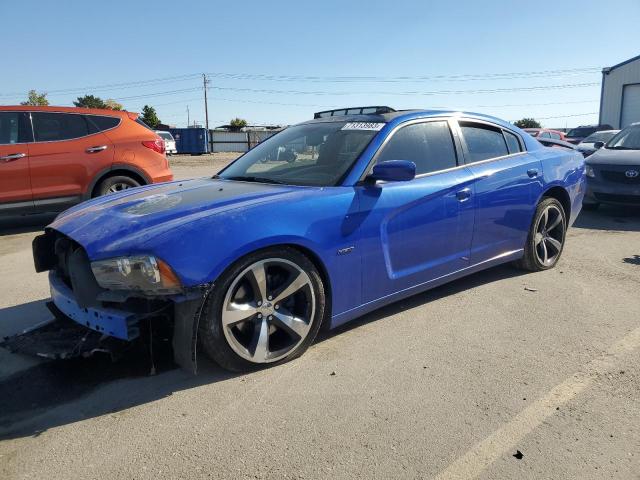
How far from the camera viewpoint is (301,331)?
3199 millimetres

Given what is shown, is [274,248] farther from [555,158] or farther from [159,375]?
[555,158]

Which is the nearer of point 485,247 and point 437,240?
point 437,240

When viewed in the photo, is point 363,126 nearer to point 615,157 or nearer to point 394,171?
point 394,171

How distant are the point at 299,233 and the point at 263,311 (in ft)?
1.66

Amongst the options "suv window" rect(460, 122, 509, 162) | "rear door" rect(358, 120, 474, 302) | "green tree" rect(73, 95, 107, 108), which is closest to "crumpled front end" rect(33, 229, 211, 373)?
"rear door" rect(358, 120, 474, 302)

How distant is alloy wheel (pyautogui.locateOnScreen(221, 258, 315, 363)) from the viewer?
2.92m

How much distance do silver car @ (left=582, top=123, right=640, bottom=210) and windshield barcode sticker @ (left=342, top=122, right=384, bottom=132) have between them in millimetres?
5902

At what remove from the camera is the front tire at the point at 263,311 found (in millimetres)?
2846

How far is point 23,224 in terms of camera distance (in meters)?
8.20

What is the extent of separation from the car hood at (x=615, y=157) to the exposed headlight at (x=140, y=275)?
7798 mm

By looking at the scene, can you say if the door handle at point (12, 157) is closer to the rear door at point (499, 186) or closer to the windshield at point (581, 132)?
the rear door at point (499, 186)

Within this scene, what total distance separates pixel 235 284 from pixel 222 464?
3.14 feet

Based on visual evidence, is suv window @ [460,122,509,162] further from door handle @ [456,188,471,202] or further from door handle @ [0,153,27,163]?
door handle @ [0,153,27,163]

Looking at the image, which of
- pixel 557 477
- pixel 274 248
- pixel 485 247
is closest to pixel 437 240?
pixel 485 247
